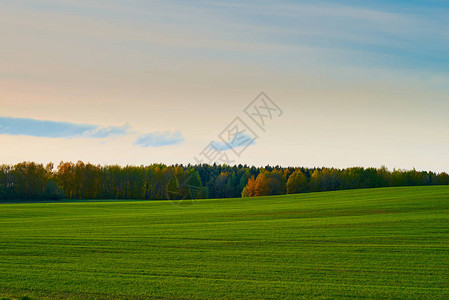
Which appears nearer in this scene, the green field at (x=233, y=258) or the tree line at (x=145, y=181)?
the green field at (x=233, y=258)

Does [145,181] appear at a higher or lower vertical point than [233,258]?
higher

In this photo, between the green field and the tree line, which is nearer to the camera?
the green field

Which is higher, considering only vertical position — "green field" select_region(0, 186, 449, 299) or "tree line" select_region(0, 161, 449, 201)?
"tree line" select_region(0, 161, 449, 201)

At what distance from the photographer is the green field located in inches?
579

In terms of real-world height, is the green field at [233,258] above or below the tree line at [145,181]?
below

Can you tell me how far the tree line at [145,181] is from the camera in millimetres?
92062

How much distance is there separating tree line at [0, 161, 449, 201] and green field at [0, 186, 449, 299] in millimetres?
63645

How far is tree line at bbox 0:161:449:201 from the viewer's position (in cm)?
9206

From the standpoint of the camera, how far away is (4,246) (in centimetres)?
2256

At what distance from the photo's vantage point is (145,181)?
11188 cm

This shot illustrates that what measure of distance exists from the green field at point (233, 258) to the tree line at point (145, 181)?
209 ft

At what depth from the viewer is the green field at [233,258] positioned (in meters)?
14.7

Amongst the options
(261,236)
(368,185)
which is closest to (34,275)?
(261,236)

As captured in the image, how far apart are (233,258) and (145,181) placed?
311 feet
